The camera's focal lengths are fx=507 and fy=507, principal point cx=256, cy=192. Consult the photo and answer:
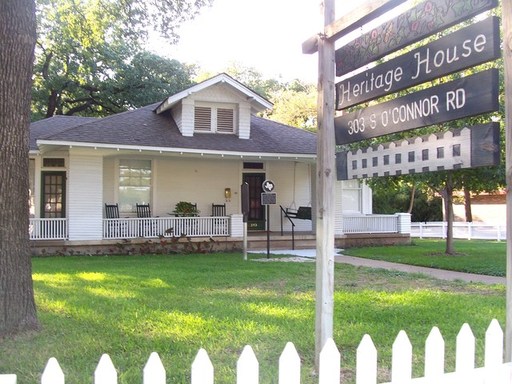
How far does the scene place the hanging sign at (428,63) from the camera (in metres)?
2.68

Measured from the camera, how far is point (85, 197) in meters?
15.0

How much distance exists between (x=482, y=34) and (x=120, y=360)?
3.70 meters

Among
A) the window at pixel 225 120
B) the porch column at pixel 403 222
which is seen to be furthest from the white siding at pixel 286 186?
the porch column at pixel 403 222

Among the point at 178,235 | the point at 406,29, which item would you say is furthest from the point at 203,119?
the point at 406,29

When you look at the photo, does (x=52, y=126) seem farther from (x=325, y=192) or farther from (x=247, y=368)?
(x=247, y=368)

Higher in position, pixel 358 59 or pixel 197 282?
pixel 358 59

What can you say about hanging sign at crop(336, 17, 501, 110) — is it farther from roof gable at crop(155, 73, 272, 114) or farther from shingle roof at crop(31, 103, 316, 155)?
roof gable at crop(155, 73, 272, 114)

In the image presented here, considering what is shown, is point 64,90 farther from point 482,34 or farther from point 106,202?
point 482,34

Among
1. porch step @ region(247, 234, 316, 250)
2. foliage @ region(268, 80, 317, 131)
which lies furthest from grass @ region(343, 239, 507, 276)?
foliage @ region(268, 80, 317, 131)

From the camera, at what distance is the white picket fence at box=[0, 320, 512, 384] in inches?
88.7

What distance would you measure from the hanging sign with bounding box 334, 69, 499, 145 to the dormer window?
543 inches

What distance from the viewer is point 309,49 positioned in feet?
13.5

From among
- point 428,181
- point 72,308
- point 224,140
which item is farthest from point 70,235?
point 428,181

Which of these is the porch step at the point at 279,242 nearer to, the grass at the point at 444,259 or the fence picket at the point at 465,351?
the grass at the point at 444,259
